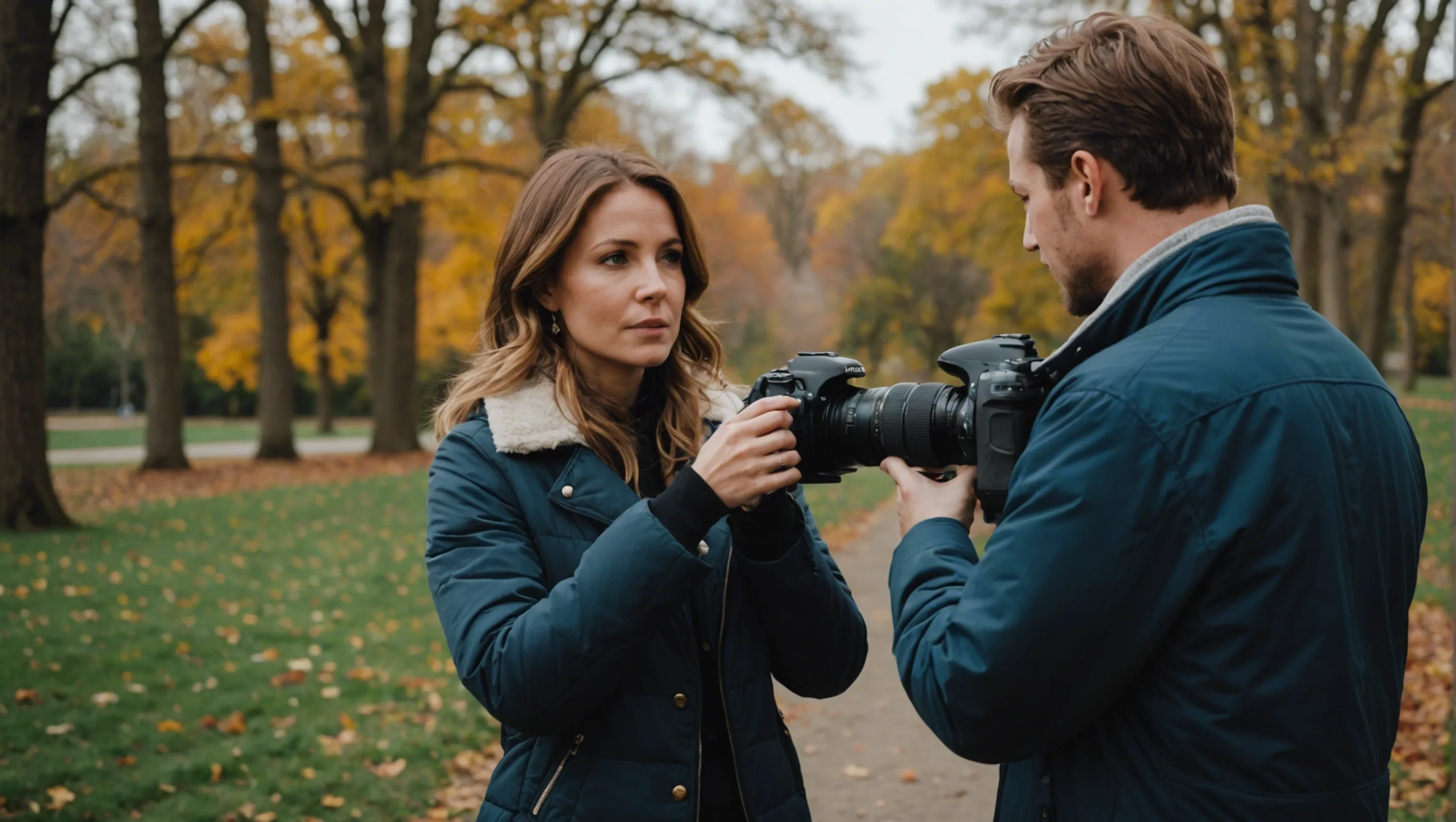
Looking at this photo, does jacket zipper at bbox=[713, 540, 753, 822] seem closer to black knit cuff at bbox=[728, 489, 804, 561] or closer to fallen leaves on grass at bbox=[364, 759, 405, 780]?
black knit cuff at bbox=[728, 489, 804, 561]

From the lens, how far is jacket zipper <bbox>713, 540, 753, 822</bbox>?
6.51 feet

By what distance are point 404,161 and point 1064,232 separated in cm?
1818

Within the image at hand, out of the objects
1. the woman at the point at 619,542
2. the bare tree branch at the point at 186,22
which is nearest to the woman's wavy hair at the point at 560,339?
the woman at the point at 619,542

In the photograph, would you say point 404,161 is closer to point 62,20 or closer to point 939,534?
point 62,20

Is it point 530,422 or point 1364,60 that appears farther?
point 1364,60

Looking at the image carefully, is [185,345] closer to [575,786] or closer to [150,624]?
[150,624]

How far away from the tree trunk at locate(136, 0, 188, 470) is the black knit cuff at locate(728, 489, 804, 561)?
14.8 metres

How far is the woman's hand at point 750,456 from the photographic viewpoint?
185cm

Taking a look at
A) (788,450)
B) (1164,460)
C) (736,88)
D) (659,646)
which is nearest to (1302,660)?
(1164,460)

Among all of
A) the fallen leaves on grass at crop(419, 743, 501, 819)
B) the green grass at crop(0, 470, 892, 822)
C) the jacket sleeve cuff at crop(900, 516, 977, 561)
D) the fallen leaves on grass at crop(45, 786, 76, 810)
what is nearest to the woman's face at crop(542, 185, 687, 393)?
the jacket sleeve cuff at crop(900, 516, 977, 561)

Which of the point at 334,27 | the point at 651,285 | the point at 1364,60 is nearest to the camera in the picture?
the point at 651,285

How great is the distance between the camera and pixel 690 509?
1.84 m

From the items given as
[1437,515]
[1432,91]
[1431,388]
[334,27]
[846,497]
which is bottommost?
[846,497]

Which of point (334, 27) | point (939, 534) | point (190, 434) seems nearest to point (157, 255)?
point (334, 27)
